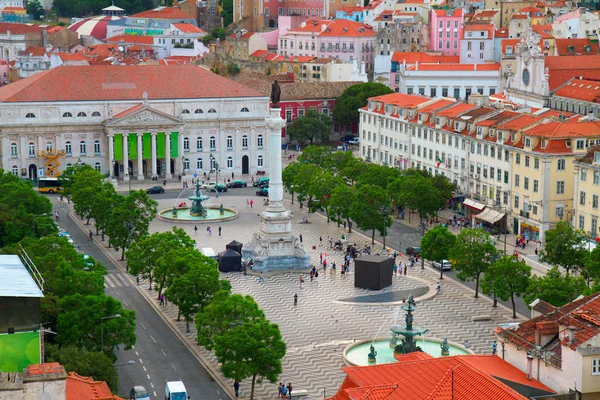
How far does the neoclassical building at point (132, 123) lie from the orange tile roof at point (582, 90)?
37995 millimetres

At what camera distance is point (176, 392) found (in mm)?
71312

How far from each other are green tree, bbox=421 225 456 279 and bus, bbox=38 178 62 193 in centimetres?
5885

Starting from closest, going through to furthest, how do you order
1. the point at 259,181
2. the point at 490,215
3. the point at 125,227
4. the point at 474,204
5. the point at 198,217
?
the point at 125,227 → the point at 490,215 → the point at 474,204 → the point at 198,217 → the point at 259,181

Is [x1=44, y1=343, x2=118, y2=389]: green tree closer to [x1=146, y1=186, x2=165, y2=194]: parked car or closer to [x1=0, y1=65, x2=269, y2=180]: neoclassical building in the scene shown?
[x1=146, y1=186, x2=165, y2=194]: parked car

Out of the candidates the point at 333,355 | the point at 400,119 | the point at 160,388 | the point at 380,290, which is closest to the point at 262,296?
the point at 380,290

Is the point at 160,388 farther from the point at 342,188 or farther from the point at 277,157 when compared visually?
the point at 342,188

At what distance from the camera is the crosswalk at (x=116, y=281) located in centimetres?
10319

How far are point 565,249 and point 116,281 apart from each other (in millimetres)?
35806

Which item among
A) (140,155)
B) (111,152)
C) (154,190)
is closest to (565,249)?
(154,190)

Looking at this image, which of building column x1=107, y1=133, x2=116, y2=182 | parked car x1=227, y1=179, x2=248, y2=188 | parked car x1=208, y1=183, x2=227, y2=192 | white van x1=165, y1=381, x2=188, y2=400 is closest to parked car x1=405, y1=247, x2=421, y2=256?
parked car x1=208, y1=183, x2=227, y2=192

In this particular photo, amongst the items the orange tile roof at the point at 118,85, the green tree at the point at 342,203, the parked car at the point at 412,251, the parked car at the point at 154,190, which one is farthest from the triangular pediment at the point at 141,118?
the parked car at the point at 412,251

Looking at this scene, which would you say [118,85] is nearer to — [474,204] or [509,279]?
[474,204]

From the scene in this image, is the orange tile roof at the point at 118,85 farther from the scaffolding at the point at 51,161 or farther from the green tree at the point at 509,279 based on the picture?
the green tree at the point at 509,279

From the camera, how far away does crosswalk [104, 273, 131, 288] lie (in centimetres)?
10319
